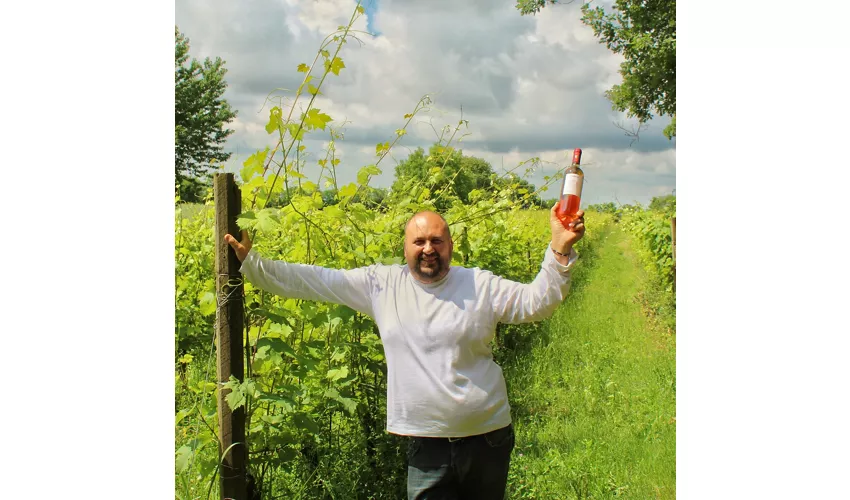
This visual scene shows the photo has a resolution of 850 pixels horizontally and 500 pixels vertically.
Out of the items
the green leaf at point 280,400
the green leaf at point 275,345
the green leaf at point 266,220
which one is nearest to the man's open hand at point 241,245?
the green leaf at point 266,220

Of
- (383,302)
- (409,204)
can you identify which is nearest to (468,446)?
(383,302)

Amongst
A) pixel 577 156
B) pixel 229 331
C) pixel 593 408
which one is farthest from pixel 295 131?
pixel 593 408

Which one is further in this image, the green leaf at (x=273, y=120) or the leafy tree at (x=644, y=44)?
the leafy tree at (x=644, y=44)

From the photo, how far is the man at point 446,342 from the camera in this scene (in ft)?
7.66

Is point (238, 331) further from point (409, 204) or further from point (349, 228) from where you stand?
point (409, 204)

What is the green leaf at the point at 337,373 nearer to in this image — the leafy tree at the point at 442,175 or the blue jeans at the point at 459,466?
the blue jeans at the point at 459,466

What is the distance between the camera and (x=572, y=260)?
2328mm

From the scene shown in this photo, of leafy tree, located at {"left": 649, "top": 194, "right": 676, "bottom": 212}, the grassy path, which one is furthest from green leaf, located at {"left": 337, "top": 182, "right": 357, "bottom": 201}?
leafy tree, located at {"left": 649, "top": 194, "right": 676, "bottom": 212}

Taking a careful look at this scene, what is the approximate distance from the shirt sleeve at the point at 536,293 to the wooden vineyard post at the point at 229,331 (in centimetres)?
95

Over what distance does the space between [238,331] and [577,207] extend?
131 cm

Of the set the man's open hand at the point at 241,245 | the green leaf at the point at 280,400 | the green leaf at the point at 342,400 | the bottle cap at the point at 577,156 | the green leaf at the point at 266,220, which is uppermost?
the bottle cap at the point at 577,156

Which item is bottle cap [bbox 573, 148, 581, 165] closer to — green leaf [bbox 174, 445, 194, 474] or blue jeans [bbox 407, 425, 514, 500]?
blue jeans [bbox 407, 425, 514, 500]

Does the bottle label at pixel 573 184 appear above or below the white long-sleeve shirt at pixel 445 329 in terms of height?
above

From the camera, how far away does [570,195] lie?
7.51ft
